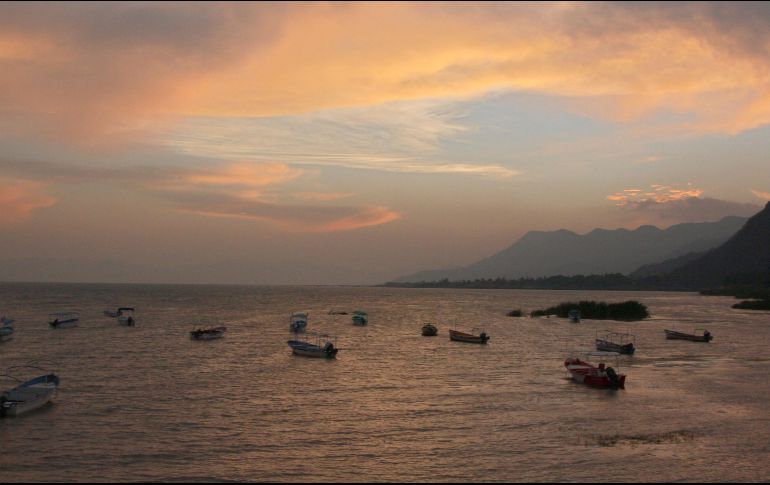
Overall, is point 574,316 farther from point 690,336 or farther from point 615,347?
point 615,347

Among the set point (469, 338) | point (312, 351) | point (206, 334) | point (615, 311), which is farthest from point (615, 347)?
point (615, 311)

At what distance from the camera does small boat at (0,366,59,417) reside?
36906 millimetres

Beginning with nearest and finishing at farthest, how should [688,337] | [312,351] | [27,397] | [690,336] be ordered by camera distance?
[27,397], [312,351], [690,336], [688,337]

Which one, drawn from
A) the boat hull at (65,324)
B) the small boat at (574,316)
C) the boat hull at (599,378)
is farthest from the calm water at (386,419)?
the small boat at (574,316)

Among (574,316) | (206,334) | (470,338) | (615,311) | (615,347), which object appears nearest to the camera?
(615,347)

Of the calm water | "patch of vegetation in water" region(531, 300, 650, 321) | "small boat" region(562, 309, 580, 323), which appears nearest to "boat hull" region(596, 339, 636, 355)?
the calm water

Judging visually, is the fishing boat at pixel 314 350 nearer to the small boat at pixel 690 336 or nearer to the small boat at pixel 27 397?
the small boat at pixel 27 397

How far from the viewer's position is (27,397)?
3828 cm

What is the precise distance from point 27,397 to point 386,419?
21.9 m

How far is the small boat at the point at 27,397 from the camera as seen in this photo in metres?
36.9

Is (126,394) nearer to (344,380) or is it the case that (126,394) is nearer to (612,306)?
(344,380)

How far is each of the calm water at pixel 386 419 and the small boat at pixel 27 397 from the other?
0.70 meters

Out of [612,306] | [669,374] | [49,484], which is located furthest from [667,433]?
[612,306]

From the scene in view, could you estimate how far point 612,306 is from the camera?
450 feet
